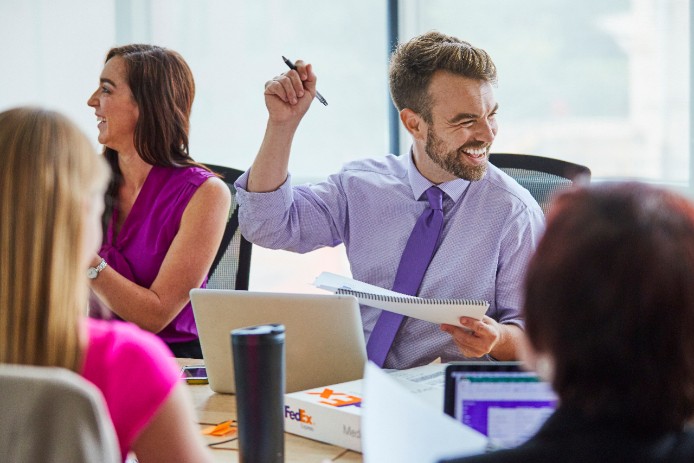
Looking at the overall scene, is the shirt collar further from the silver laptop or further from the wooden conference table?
the wooden conference table

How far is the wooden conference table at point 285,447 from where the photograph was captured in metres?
1.34

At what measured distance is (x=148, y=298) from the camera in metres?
2.28

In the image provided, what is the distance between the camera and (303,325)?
156 cm

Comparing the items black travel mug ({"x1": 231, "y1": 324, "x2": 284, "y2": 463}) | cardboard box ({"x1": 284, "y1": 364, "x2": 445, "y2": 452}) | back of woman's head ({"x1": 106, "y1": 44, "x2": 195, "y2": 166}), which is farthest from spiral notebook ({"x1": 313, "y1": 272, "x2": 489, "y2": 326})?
back of woman's head ({"x1": 106, "y1": 44, "x2": 195, "y2": 166})

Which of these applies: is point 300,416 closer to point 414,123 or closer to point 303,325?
point 303,325

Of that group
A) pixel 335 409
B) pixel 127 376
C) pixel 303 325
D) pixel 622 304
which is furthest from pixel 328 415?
pixel 622 304

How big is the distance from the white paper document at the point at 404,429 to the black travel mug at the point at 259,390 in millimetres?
184

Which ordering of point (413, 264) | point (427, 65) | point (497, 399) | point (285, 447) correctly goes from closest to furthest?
point (497, 399) < point (285, 447) < point (413, 264) < point (427, 65)

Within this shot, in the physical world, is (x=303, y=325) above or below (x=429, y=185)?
below

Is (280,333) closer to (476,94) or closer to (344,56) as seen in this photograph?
(476,94)

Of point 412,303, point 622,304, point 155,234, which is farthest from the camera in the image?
point 155,234

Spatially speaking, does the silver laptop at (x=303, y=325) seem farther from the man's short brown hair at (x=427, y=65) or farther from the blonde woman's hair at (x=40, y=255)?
the man's short brown hair at (x=427, y=65)

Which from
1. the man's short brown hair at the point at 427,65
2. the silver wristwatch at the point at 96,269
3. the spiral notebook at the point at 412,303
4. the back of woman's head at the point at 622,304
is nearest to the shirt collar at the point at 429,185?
the man's short brown hair at the point at 427,65

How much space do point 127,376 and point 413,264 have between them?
110 cm
